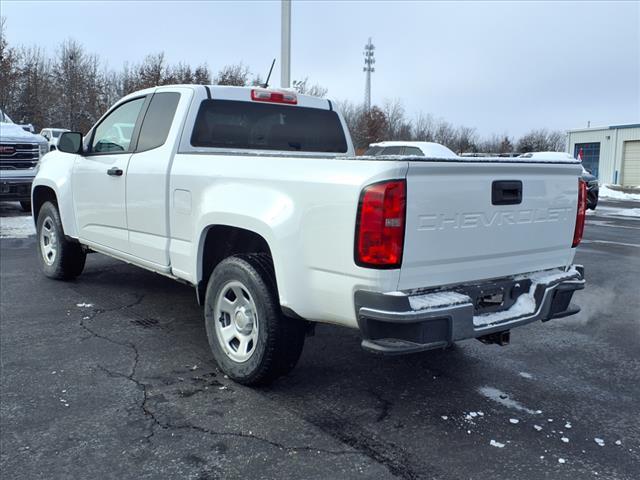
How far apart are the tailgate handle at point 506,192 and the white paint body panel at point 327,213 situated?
0.04 metres

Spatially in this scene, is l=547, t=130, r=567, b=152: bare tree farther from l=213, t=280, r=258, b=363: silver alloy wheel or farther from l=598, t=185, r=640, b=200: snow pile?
l=213, t=280, r=258, b=363: silver alloy wheel

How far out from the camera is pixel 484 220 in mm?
3330

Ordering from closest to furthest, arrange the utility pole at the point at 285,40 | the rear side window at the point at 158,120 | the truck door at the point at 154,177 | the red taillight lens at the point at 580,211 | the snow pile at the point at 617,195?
the red taillight lens at the point at 580,211 < the truck door at the point at 154,177 < the rear side window at the point at 158,120 < the utility pole at the point at 285,40 < the snow pile at the point at 617,195

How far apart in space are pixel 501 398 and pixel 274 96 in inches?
119

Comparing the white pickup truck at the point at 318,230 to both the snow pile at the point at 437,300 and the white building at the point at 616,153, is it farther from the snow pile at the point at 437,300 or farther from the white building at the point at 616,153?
the white building at the point at 616,153

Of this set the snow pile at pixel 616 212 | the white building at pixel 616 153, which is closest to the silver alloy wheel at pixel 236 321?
the snow pile at pixel 616 212

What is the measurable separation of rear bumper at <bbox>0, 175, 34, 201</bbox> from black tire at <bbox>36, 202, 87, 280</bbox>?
20.4 feet

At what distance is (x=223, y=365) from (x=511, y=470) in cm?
190

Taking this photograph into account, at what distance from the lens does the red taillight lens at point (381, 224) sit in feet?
9.60

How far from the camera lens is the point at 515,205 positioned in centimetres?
348

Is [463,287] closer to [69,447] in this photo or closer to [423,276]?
[423,276]

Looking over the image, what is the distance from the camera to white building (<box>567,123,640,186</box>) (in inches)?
1379

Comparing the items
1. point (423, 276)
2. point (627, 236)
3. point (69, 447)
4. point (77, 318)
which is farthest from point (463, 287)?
point (627, 236)

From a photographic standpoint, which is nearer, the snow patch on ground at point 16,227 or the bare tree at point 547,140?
the snow patch on ground at point 16,227
